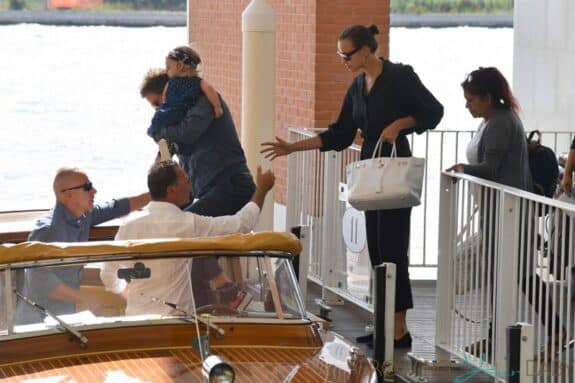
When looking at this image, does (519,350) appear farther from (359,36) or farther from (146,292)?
(359,36)

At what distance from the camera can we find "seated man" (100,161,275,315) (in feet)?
21.4

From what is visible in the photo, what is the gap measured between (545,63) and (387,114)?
6.42m

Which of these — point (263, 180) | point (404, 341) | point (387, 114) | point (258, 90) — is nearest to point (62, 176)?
point (263, 180)

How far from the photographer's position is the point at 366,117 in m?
9.34

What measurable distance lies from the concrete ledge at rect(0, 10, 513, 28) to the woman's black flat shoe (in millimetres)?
61746

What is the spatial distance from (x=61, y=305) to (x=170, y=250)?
23.9 inches

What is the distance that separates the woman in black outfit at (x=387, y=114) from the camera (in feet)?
29.9

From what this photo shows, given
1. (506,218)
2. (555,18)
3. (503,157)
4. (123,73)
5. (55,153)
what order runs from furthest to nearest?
1. (123,73)
2. (55,153)
3. (555,18)
4. (503,157)
5. (506,218)

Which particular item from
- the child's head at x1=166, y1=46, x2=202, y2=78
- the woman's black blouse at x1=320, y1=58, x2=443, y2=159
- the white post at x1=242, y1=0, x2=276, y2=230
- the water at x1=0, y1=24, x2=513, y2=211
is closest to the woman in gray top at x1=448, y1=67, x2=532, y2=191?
the woman's black blouse at x1=320, y1=58, x2=443, y2=159

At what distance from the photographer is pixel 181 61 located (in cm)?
973

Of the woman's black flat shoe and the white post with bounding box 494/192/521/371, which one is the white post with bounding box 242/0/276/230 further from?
the white post with bounding box 494/192/521/371

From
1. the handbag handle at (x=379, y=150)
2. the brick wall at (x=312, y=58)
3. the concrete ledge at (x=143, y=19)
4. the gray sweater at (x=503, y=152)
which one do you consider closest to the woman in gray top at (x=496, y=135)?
the gray sweater at (x=503, y=152)

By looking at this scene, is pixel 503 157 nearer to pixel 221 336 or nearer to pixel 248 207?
pixel 248 207

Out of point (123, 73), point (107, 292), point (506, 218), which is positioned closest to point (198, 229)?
point (107, 292)
